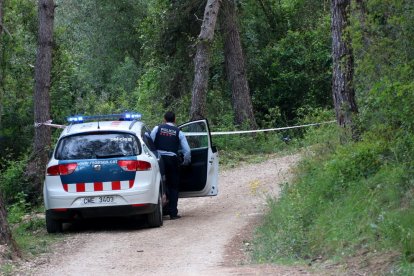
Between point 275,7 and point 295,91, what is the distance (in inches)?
184

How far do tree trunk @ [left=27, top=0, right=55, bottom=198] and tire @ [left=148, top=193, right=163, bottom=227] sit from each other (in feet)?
17.3

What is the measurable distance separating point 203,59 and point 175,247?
13190 mm

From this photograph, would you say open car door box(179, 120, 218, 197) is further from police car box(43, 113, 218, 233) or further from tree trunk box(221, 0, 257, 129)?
tree trunk box(221, 0, 257, 129)

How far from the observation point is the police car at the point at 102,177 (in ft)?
43.4

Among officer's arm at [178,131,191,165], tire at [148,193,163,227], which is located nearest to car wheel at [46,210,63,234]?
tire at [148,193,163,227]

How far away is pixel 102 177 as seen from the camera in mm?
13242

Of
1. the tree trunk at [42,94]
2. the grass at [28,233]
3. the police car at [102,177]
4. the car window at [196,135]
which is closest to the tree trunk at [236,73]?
the tree trunk at [42,94]

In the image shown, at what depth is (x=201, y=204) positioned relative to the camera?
17203 millimetres

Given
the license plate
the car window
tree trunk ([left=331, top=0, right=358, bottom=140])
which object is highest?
tree trunk ([left=331, top=0, right=358, bottom=140])

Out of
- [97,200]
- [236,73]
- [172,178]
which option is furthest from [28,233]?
[236,73]

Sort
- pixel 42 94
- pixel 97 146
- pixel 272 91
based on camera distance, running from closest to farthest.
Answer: pixel 97 146, pixel 42 94, pixel 272 91

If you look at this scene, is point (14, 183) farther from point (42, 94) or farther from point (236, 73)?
point (236, 73)

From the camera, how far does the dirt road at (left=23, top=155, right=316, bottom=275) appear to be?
10.0m

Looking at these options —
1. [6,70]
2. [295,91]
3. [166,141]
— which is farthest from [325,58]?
[166,141]
